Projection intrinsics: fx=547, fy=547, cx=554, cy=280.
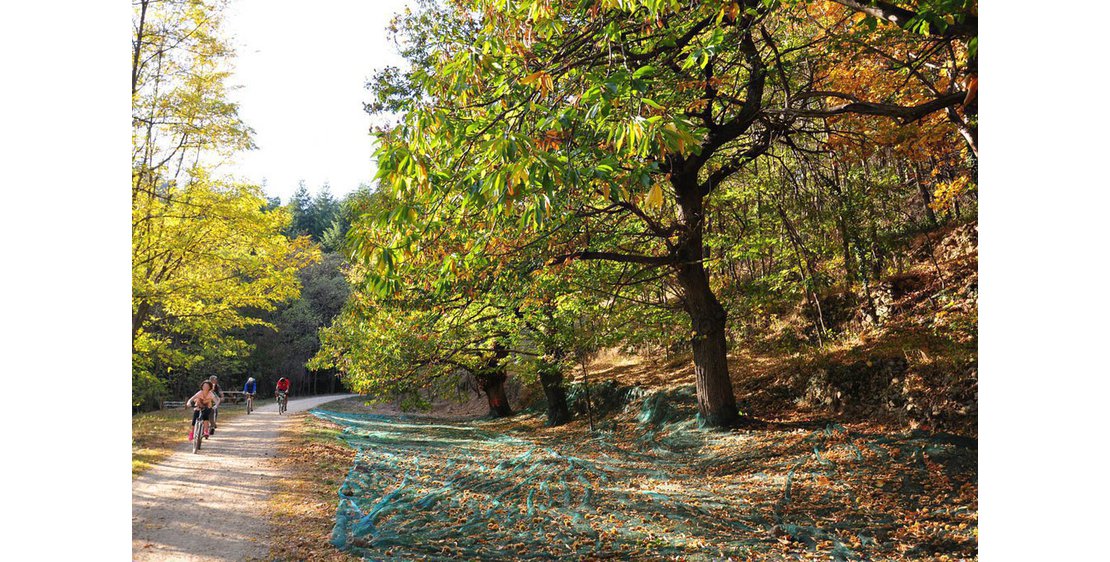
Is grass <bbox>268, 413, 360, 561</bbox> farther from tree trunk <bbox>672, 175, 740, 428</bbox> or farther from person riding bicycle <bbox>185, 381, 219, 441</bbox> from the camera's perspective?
tree trunk <bbox>672, 175, 740, 428</bbox>

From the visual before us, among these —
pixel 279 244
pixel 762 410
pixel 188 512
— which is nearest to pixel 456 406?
pixel 279 244

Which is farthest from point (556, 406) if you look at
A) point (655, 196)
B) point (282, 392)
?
point (655, 196)

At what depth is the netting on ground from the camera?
14.1ft

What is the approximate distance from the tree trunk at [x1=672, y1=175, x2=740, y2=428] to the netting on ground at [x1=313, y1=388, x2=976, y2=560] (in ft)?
1.55

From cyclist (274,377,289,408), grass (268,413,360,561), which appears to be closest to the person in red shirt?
cyclist (274,377,289,408)

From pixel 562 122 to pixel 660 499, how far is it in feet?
14.0

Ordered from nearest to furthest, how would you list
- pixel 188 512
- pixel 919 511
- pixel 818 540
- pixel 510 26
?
pixel 510 26
pixel 818 540
pixel 919 511
pixel 188 512

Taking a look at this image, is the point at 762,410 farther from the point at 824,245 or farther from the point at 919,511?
the point at 919,511

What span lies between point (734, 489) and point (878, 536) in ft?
5.65

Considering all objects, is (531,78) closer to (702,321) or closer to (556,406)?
(702,321)

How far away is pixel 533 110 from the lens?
326 cm

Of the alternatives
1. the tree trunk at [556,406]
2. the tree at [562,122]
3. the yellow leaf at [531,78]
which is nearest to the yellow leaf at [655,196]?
the tree at [562,122]

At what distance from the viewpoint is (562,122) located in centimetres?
280

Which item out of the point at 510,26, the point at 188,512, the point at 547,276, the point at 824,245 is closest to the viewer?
the point at 510,26
